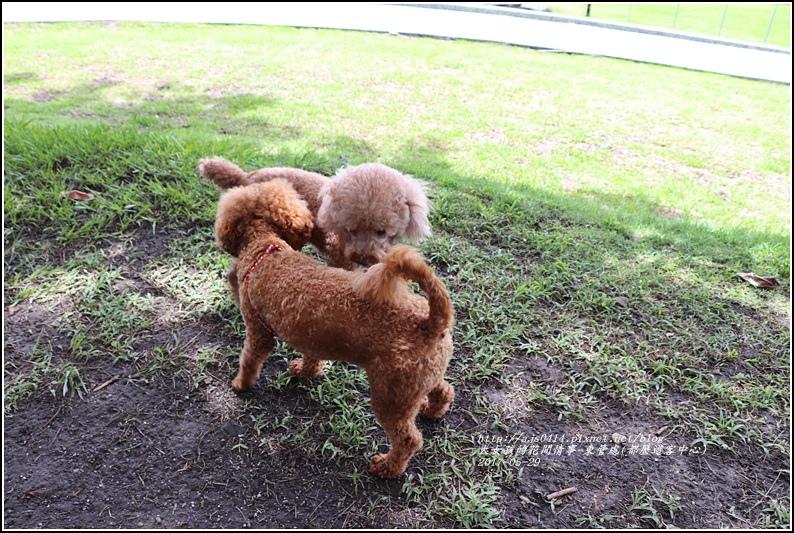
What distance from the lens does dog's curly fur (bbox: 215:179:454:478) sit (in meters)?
1.93

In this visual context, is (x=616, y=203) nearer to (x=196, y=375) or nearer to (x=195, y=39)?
(x=196, y=375)

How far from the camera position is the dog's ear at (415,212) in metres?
2.84

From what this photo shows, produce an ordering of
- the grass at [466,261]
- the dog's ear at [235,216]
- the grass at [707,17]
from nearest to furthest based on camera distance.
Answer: the dog's ear at [235,216] → the grass at [466,261] → the grass at [707,17]

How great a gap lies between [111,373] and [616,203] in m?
4.62

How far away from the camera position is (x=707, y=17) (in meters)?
19.3

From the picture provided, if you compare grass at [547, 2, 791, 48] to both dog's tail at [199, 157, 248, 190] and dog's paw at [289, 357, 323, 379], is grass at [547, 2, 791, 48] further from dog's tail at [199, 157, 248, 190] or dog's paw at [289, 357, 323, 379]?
dog's paw at [289, 357, 323, 379]

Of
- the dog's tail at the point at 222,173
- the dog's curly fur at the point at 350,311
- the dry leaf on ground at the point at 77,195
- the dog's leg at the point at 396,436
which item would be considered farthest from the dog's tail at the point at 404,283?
the dry leaf on ground at the point at 77,195

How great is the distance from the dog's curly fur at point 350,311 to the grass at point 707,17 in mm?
16683

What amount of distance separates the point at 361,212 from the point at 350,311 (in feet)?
2.67

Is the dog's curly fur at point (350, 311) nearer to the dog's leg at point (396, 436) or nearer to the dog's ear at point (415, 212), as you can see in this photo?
the dog's leg at point (396, 436)

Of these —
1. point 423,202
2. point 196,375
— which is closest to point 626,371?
A: point 423,202

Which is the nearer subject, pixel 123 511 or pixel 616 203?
pixel 123 511

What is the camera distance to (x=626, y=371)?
2.86 metres

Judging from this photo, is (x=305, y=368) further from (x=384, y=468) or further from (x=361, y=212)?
(x=361, y=212)
